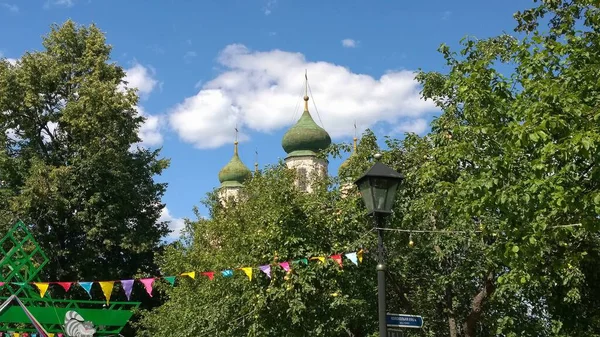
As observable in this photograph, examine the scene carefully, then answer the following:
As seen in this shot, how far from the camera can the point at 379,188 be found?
7023 mm

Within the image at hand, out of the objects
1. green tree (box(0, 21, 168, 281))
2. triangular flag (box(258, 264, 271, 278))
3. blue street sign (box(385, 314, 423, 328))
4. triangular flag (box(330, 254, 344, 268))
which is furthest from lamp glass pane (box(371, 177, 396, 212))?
green tree (box(0, 21, 168, 281))

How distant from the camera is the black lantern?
698 centimetres

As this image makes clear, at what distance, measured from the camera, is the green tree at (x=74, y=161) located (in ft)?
76.3

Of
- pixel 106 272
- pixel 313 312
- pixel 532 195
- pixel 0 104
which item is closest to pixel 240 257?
pixel 313 312

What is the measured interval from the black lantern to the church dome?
37332 millimetres

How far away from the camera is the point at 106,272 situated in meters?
24.5

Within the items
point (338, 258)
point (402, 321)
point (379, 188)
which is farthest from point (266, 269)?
point (379, 188)

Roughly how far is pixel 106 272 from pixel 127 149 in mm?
4375

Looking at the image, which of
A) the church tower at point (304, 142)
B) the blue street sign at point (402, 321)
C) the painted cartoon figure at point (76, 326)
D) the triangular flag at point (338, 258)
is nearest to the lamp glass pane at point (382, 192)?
the blue street sign at point (402, 321)

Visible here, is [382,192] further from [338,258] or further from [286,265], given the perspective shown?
[286,265]

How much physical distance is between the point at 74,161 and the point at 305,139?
2281 cm

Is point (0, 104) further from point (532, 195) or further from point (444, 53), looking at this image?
point (532, 195)

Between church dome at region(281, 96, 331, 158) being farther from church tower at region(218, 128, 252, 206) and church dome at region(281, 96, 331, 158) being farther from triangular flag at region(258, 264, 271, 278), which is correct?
triangular flag at region(258, 264, 271, 278)

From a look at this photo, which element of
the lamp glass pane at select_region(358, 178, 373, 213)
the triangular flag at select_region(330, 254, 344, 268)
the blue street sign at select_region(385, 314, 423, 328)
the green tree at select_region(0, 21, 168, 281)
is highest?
the green tree at select_region(0, 21, 168, 281)
